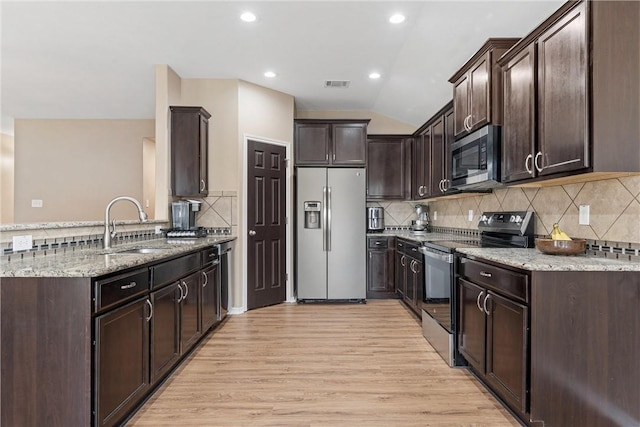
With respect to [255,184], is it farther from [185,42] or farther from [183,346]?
[183,346]

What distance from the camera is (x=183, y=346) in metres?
2.62

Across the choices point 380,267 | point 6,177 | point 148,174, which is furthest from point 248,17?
point 6,177

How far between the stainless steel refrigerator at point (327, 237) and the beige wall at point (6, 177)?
5.86 m

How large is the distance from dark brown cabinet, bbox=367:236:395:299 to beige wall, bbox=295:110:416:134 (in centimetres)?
183

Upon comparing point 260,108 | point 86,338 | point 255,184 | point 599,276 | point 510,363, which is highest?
point 260,108

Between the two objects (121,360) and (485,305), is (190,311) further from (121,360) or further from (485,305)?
(485,305)

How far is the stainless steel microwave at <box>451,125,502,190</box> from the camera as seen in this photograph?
8.36ft

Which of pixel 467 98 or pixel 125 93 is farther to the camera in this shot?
pixel 125 93

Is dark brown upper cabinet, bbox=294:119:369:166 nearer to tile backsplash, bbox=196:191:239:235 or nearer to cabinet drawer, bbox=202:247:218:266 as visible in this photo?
tile backsplash, bbox=196:191:239:235

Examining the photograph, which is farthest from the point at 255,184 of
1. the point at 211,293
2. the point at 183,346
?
the point at 183,346

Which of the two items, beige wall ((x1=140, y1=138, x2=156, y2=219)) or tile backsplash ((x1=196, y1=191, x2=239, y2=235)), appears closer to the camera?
tile backsplash ((x1=196, y1=191, x2=239, y2=235))

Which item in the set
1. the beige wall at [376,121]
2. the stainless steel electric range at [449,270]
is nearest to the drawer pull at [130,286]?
the stainless steel electric range at [449,270]

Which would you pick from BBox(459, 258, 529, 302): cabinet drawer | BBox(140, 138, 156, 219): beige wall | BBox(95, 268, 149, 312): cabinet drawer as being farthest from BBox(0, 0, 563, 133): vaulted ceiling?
BBox(95, 268, 149, 312): cabinet drawer

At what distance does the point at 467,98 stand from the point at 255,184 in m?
2.57
